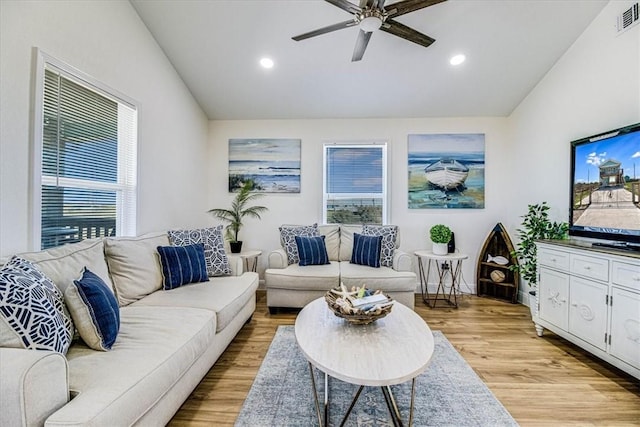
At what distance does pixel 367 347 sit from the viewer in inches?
61.4

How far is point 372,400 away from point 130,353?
1.38 m

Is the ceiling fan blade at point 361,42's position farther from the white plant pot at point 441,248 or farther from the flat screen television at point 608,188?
the white plant pot at point 441,248

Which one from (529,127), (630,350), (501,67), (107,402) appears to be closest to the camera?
(107,402)

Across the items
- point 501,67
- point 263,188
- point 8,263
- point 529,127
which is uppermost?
point 501,67

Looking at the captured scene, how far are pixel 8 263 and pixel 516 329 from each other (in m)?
3.87

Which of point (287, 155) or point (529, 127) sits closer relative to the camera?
point (529, 127)

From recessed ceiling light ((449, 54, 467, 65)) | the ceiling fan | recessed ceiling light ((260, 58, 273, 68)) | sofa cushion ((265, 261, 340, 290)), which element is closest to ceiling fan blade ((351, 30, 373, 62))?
the ceiling fan

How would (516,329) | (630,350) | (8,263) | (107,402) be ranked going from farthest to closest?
1. (516,329)
2. (630,350)
3. (8,263)
4. (107,402)

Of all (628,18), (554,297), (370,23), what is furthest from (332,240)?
(628,18)

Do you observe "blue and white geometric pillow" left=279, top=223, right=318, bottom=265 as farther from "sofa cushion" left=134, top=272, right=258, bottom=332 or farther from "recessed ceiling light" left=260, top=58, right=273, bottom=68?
"recessed ceiling light" left=260, top=58, right=273, bottom=68

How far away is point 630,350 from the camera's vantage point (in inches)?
76.5

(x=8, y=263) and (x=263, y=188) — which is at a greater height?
(x=263, y=188)

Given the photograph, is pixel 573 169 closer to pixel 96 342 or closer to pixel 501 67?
pixel 501 67

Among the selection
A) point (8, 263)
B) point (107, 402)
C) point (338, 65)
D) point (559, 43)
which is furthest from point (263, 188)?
point (559, 43)
